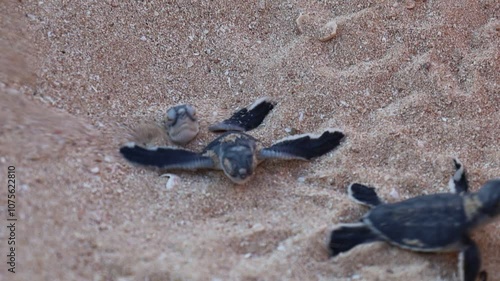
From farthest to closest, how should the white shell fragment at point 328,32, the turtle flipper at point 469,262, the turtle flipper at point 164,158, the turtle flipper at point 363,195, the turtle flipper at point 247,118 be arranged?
the white shell fragment at point 328,32
the turtle flipper at point 247,118
the turtle flipper at point 164,158
the turtle flipper at point 363,195
the turtle flipper at point 469,262

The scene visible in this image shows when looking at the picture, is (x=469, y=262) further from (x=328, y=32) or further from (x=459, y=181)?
→ (x=328, y=32)

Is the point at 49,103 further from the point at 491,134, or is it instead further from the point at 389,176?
the point at 491,134

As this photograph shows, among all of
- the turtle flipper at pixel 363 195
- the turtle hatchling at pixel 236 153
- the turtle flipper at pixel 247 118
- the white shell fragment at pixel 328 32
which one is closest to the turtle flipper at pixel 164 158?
the turtle hatchling at pixel 236 153

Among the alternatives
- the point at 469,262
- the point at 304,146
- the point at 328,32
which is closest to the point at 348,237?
the point at 469,262

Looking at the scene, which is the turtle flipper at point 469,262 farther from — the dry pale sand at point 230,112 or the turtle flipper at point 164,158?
the turtle flipper at point 164,158

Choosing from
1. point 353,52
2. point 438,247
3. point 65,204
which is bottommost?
point 438,247

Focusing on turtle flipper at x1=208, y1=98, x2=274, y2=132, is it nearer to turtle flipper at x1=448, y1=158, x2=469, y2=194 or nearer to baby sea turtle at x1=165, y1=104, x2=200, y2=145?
baby sea turtle at x1=165, y1=104, x2=200, y2=145

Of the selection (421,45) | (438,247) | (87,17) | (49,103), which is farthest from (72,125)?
(421,45)
